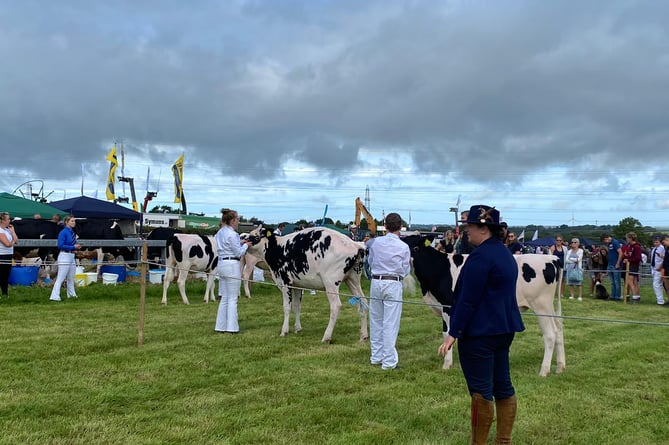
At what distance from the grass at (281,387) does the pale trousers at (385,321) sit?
27 centimetres

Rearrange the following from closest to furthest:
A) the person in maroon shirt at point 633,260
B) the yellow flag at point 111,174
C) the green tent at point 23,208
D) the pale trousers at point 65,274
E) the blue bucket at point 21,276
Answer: the pale trousers at point 65,274 < the blue bucket at point 21,276 < the person in maroon shirt at point 633,260 < the green tent at point 23,208 < the yellow flag at point 111,174

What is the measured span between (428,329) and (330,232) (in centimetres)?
294

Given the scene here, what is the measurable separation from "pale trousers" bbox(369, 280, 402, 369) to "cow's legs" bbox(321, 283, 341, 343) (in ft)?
4.93

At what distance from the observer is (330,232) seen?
9625 mm

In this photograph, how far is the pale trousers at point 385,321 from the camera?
7438 mm

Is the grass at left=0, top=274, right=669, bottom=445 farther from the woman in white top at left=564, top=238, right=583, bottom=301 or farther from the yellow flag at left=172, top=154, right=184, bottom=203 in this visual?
the yellow flag at left=172, top=154, right=184, bottom=203

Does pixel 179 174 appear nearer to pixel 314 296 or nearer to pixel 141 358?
pixel 314 296

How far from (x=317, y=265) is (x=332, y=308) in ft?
2.67

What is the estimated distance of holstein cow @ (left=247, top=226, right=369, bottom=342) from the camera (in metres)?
9.38

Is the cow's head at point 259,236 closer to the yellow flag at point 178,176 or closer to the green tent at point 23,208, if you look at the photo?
the green tent at point 23,208

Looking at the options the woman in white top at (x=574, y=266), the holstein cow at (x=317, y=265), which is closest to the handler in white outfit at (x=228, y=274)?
the holstein cow at (x=317, y=265)

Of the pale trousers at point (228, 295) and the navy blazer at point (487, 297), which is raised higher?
the navy blazer at point (487, 297)

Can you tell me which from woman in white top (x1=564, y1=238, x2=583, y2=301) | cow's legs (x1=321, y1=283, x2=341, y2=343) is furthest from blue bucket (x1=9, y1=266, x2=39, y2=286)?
woman in white top (x1=564, y1=238, x2=583, y2=301)

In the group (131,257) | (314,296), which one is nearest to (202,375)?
(314,296)
